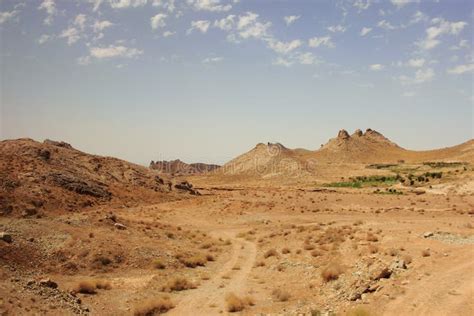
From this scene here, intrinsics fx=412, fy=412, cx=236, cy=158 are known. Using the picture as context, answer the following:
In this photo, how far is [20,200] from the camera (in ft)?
110

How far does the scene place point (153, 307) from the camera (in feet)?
52.1

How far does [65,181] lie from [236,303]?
33592 millimetres

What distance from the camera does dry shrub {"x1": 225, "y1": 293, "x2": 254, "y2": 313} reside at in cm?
1589

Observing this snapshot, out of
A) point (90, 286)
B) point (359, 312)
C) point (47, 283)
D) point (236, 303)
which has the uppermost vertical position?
point (47, 283)

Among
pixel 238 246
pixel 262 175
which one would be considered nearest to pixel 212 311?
pixel 238 246

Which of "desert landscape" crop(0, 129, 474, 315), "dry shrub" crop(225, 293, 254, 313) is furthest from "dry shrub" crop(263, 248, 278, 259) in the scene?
"dry shrub" crop(225, 293, 254, 313)

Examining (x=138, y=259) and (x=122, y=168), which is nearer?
(x=138, y=259)

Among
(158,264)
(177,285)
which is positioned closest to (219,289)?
(177,285)

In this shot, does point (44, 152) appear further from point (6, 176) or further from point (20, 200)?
point (20, 200)

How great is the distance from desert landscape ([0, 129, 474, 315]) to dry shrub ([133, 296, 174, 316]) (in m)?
0.04

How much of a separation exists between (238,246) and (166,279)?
346 inches

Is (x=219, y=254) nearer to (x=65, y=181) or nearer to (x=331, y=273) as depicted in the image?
(x=331, y=273)

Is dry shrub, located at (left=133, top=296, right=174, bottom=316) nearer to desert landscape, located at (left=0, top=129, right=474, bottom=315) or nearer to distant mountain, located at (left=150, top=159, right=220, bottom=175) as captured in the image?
desert landscape, located at (left=0, top=129, right=474, bottom=315)

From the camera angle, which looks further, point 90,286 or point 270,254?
point 270,254
